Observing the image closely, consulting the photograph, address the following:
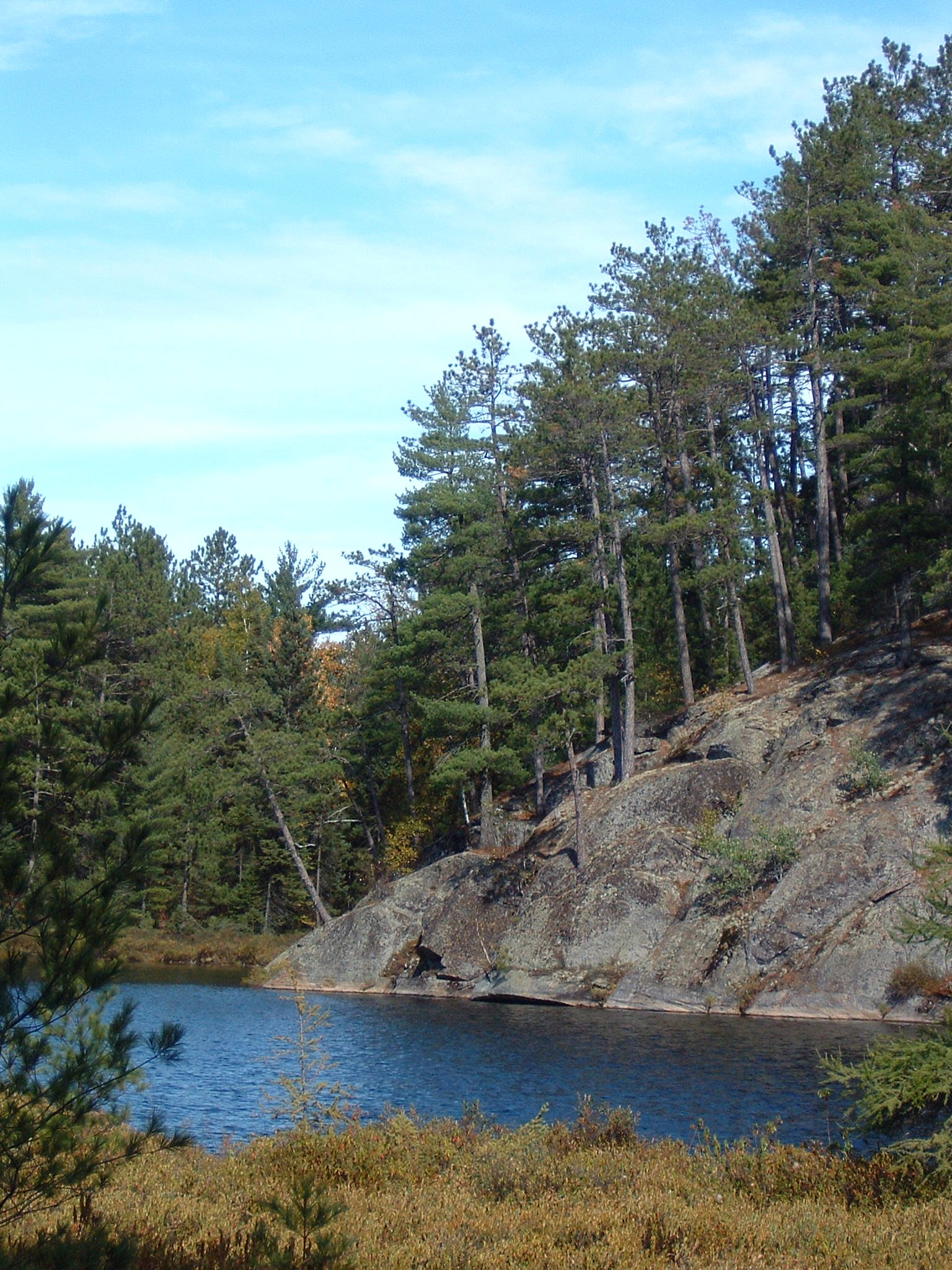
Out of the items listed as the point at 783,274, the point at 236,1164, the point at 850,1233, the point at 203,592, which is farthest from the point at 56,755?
the point at 203,592

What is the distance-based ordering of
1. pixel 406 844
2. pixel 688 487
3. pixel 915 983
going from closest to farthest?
1. pixel 915 983
2. pixel 688 487
3. pixel 406 844

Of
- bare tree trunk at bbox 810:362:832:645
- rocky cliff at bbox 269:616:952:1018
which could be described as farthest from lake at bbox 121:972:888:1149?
bare tree trunk at bbox 810:362:832:645

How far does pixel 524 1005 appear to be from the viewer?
34.7m

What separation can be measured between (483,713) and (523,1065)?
22.4m

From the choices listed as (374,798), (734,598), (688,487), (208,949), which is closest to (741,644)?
(734,598)

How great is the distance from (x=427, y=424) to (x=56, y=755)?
44.5m

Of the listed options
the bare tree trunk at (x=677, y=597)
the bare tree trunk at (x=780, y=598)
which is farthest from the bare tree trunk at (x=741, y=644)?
the bare tree trunk at (x=677, y=597)

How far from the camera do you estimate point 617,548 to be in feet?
143

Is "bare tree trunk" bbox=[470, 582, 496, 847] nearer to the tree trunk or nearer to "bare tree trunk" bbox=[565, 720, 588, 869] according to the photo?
"bare tree trunk" bbox=[565, 720, 588, 869]

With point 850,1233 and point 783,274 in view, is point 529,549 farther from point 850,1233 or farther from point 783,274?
point 850,1233

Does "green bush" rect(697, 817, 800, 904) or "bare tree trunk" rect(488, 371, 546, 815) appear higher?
"bare tree trunk" rect(488, 371, 546, 815)

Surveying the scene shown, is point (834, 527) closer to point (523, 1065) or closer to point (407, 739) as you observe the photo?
point (407, 739)

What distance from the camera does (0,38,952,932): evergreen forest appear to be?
1602 inches

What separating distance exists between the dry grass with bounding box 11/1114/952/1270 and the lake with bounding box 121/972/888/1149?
1866 millimetres
